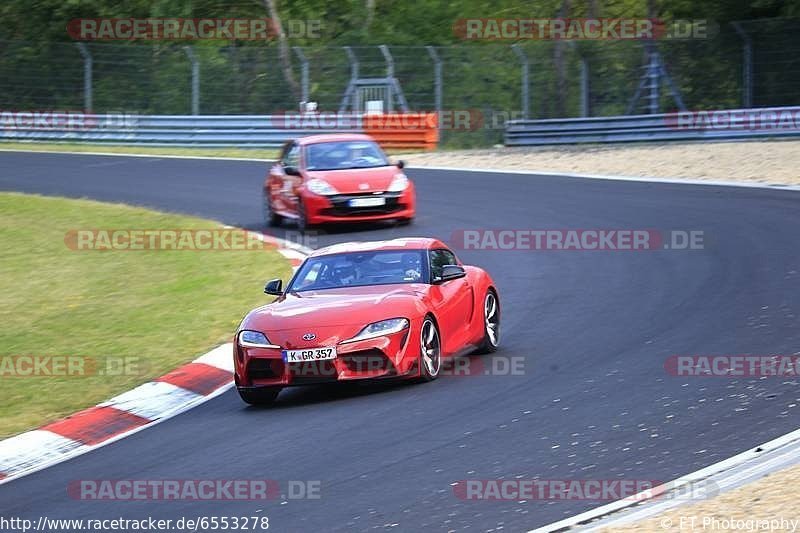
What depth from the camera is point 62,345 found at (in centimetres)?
1268

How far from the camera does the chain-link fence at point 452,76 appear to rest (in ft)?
102

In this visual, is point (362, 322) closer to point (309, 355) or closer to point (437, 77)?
point (309, 355)

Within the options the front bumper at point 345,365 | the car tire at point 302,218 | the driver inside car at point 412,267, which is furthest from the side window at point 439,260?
the car tire at point 302,218

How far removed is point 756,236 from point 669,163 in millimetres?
9273

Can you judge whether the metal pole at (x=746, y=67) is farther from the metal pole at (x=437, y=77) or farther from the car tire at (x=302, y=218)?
the car tire at (x=302, y=218)

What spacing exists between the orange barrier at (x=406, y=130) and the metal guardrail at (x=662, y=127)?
188 centimetres

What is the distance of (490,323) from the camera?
11922mm

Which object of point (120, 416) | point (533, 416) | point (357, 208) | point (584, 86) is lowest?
point (120, 416)

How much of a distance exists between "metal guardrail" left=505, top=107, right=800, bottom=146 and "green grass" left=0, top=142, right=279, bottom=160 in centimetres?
630

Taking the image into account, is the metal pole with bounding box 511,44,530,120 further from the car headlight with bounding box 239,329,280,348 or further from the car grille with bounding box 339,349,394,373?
the car grille with bounding box 339,349,394,373

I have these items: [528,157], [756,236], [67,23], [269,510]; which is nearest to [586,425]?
[269,510]

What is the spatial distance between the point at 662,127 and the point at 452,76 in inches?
286

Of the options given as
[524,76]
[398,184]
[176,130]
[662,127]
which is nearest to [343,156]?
[398,184]

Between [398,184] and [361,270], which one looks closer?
[361,270]
